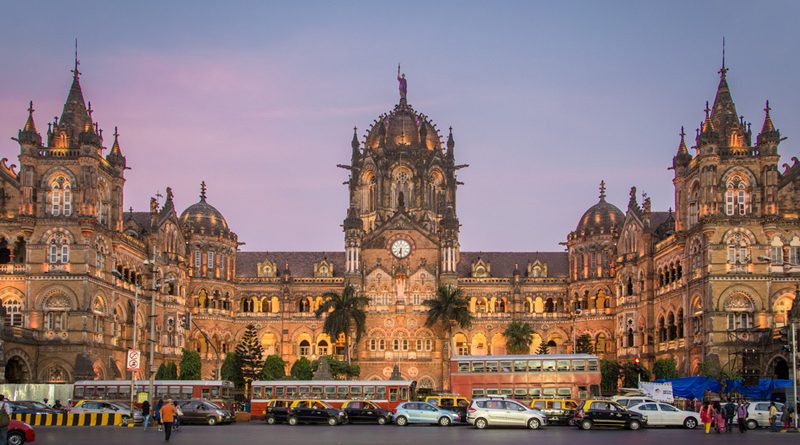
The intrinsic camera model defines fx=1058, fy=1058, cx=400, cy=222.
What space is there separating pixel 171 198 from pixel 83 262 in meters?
25.9

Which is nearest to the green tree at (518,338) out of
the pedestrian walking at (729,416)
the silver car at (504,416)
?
the pedestrian walking at (729,416)

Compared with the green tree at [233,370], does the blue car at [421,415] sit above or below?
below

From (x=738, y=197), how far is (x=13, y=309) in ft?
193

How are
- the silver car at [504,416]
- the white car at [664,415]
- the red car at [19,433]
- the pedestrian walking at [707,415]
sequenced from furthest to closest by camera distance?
1. the white car at [664,415]
2. the silver car at [504,416]
3. the pedestrian walking at [707,415]
4. the red car at [19,433]

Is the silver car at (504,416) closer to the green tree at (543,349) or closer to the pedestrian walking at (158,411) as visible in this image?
the pedestrian walking at (158,411)

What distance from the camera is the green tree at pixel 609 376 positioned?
302ft

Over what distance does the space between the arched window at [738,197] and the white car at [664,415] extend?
94.1ft

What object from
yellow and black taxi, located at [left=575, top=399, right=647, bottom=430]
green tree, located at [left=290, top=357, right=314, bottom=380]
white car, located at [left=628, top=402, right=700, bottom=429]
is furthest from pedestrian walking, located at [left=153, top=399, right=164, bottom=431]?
green tree, located at [left=290, top=357, right=314, bottom=380]

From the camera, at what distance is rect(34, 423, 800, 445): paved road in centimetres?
4453

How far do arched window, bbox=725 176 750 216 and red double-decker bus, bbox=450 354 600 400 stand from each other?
66.5ft

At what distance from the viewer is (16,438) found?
40.7m

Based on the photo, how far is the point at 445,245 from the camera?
382 ft

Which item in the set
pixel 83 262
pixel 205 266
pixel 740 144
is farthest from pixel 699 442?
pixel 205 266

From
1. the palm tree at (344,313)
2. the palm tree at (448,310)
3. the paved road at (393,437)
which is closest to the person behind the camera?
the paved road at (393,437)
